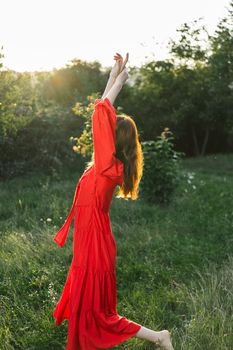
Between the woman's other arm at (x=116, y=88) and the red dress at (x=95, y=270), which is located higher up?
the woman's other arm at (x=116, y=88)

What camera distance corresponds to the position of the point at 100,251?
342 cm

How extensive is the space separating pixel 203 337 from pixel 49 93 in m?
15.4

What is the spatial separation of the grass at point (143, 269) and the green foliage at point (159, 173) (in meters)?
0.28


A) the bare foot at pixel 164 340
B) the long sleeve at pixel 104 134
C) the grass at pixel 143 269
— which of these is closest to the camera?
the long sleeve at pixel 104 134

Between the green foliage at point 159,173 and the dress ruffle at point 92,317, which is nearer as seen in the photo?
the dress ruffle at point 92,317

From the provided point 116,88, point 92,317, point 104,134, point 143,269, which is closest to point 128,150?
point 104,134

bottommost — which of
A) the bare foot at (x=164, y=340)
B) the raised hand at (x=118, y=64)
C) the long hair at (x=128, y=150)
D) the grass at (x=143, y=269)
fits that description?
the grass at (x=143, y=269)

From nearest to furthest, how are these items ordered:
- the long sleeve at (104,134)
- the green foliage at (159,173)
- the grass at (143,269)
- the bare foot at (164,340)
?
the long sleeve at (104,134) → the bare foot at (164,340) → the grass at (143,269) → the green foliage at (159,173)

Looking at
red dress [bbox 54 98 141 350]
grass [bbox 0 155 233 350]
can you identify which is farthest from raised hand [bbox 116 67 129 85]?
grass [bbox 0 155 233 350]

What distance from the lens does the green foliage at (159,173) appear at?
884 centimetres

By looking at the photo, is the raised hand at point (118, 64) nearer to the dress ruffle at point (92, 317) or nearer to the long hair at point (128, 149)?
the long hair at point (128, 149)

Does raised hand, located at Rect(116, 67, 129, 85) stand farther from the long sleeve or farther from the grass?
the grass

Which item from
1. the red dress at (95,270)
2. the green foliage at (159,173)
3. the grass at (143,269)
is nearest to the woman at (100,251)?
the red dress at (95,270)

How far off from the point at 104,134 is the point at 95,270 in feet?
2.91
